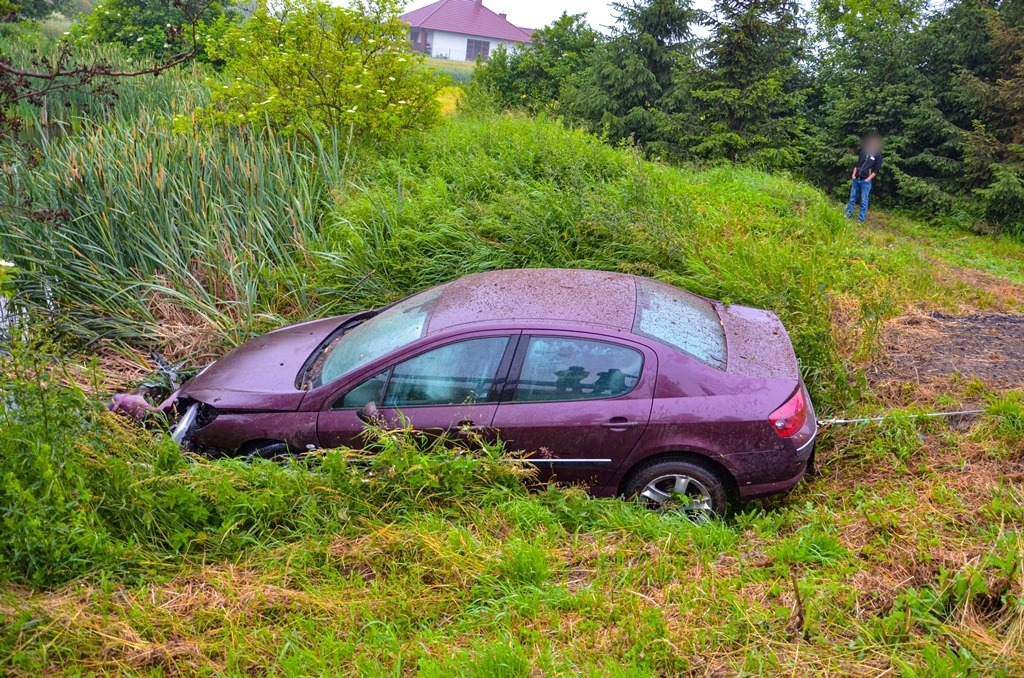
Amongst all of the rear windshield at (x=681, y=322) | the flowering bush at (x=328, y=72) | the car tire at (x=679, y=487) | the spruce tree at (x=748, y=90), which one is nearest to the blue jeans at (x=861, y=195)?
the spruce tree at (x=748, y=90)

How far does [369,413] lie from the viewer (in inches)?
186

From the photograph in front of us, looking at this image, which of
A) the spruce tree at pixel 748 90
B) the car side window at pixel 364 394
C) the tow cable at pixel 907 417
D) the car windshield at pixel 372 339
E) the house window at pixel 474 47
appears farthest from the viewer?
the house window at pixel 474 47

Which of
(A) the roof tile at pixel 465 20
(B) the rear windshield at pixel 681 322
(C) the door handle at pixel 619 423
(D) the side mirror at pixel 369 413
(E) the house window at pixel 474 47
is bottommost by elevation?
(D) the side mirror at pixel 369 413

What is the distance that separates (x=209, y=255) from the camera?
8039mm

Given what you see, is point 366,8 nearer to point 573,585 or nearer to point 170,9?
point 573,585

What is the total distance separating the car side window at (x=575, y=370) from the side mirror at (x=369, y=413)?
0.82 m

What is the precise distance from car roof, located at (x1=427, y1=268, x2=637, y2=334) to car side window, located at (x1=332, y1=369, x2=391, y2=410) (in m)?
0.43

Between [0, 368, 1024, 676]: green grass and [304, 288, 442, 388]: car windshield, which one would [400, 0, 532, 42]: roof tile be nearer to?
[304, 288, 442, 388]: car windshield

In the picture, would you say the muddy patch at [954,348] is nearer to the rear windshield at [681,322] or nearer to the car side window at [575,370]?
the rear windshield at [681,322]

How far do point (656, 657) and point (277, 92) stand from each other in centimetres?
903

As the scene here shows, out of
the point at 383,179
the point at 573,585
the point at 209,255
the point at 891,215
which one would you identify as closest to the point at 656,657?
the point at 573,585

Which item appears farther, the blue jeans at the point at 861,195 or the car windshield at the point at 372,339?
the blue jeans at the point at 861,195

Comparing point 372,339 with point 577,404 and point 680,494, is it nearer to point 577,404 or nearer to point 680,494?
point 577,404

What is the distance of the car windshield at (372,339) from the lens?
500 cm
